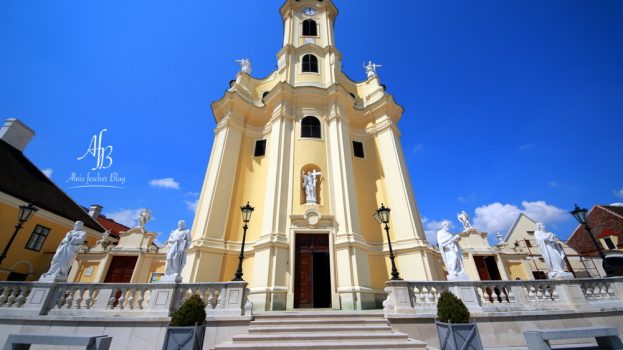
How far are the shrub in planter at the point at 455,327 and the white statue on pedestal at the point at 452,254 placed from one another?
2.31 m

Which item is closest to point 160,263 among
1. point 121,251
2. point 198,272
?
point 121,251

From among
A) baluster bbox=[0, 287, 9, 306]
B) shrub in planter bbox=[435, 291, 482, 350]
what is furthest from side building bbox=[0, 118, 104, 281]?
shrub in planter bbox=[435, 291, 482, 350]

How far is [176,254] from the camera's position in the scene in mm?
8523

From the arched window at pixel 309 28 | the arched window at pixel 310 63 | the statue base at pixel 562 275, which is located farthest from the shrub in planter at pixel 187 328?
the arched window at pixel 309 28

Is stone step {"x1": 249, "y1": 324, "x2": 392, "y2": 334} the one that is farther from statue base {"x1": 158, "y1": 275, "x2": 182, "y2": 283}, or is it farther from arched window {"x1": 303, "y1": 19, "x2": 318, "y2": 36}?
arched window {"x1": 303, "y1": 19, "x2": 318, "y2": 36}

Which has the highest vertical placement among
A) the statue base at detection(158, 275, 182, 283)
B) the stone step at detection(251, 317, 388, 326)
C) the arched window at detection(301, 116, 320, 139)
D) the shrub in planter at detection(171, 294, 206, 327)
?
the arched window at detection(301, 116, 320, 139)

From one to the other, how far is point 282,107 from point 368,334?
13.1m

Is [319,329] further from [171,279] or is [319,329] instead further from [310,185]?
[310,185]

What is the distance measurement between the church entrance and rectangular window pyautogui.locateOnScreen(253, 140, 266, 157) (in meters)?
6.30

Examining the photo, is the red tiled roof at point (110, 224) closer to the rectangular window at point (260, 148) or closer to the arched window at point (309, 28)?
the rectangular window at point (260, 148)

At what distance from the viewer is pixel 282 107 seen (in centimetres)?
1636

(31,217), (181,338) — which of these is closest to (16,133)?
(31,217)

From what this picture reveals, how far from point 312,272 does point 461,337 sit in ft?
23.5

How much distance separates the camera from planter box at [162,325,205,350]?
19.2 ft
